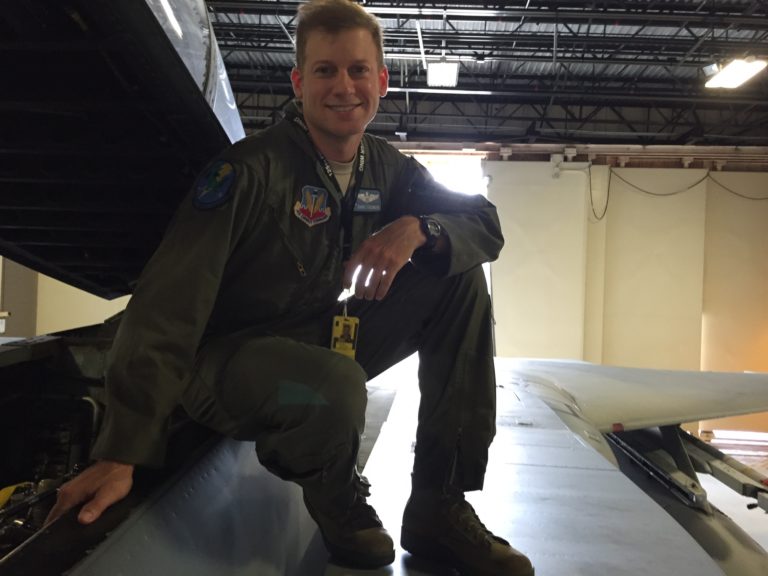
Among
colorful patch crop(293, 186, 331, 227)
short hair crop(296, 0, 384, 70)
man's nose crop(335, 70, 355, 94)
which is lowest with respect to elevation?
colorful patch crop(293, 186, 331, 227)

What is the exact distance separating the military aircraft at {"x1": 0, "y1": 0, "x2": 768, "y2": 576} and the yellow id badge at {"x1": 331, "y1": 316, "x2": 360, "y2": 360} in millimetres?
358

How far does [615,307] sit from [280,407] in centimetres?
1006

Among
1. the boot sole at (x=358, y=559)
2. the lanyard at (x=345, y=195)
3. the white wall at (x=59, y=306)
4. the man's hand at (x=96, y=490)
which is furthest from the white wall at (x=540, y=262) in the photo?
the man's hand at (x=96, y=490)

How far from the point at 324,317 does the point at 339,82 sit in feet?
1.74

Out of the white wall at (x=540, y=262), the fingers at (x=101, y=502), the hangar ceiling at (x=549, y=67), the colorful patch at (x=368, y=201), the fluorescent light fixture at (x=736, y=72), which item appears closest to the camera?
the fingers at (x=101, y=502)

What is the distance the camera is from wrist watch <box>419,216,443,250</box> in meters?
1.29

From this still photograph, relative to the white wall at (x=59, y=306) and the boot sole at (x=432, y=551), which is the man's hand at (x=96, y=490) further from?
the white wall at (x=59, y=306)

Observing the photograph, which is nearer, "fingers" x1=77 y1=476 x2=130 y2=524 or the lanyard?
"fingers" x1=77 y1=476 x2=130 y2=524

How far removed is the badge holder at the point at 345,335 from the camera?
4.29 feet

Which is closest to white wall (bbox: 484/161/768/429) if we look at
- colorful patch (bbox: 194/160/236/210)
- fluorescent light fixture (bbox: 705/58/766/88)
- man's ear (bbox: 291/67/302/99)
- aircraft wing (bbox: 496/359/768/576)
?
fluorescent light fixture (bbox: 705/58/766/88)

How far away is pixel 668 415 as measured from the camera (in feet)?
12.0

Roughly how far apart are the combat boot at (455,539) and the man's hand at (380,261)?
481mm

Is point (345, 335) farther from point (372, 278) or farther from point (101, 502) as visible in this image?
point (101, 502)

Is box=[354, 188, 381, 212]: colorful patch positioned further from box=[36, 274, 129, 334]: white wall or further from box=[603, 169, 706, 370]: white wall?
box=[36, 274, 129, 334]: white wall
